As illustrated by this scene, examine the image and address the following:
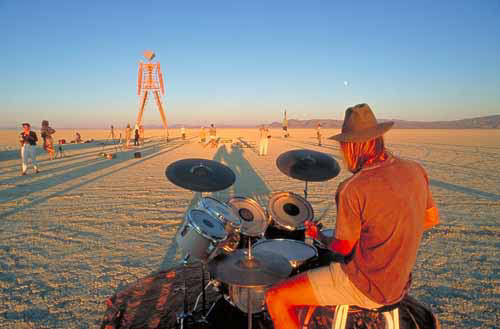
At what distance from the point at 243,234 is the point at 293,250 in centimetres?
76

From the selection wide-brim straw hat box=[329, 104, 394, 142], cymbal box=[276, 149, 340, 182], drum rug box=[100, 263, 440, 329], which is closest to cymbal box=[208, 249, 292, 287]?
drum rug box=[100, 263, 440, 329]

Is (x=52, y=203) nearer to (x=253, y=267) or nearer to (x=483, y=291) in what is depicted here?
(x=253, y=267)

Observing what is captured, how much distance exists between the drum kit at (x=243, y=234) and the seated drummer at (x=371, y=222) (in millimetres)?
710

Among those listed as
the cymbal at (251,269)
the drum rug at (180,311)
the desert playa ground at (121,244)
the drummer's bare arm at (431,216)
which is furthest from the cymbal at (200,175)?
the drummer's bare arm at (431,216)

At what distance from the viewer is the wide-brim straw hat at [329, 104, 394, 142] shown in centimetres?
223

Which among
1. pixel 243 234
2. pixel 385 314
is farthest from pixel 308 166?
pixel 385 314

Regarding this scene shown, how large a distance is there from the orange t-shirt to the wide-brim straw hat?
23cm

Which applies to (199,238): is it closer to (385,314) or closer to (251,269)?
(251,269)

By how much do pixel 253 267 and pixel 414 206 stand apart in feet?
5.16

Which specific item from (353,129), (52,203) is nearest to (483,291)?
(353,129)

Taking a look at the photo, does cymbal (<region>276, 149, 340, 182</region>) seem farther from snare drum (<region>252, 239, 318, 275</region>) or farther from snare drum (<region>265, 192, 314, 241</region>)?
snare drum (<region>252, 239, 318, 275</region>)

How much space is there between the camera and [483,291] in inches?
171

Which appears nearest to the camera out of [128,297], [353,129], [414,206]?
[414,206]

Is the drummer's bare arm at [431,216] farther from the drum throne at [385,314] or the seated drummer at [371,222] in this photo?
the drum throne at [385,314]
